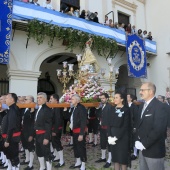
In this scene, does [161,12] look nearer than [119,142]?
No

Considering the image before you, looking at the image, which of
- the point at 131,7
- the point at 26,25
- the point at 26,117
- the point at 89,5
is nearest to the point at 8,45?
the point at 26,25

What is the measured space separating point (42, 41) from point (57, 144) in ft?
20.3

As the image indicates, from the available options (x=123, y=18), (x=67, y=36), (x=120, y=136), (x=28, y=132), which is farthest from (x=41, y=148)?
(x=123, y=18)

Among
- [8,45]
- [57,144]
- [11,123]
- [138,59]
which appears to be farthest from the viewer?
[138,59]

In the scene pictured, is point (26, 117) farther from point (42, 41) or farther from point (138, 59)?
point (138, 59)

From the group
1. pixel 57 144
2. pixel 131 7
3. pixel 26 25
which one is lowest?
pixel 57 144

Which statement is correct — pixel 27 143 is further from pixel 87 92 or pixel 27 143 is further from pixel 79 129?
pixel 87 92

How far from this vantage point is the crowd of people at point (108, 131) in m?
3.06

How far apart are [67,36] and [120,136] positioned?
25.4ft

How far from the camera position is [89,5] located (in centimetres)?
1381

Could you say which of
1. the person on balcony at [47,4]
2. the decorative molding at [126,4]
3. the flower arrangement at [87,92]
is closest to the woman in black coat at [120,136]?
the flower arrangement at [87,92]

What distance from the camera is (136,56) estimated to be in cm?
1352

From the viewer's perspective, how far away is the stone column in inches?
398

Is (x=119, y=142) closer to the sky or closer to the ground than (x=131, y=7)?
closer to the ground
